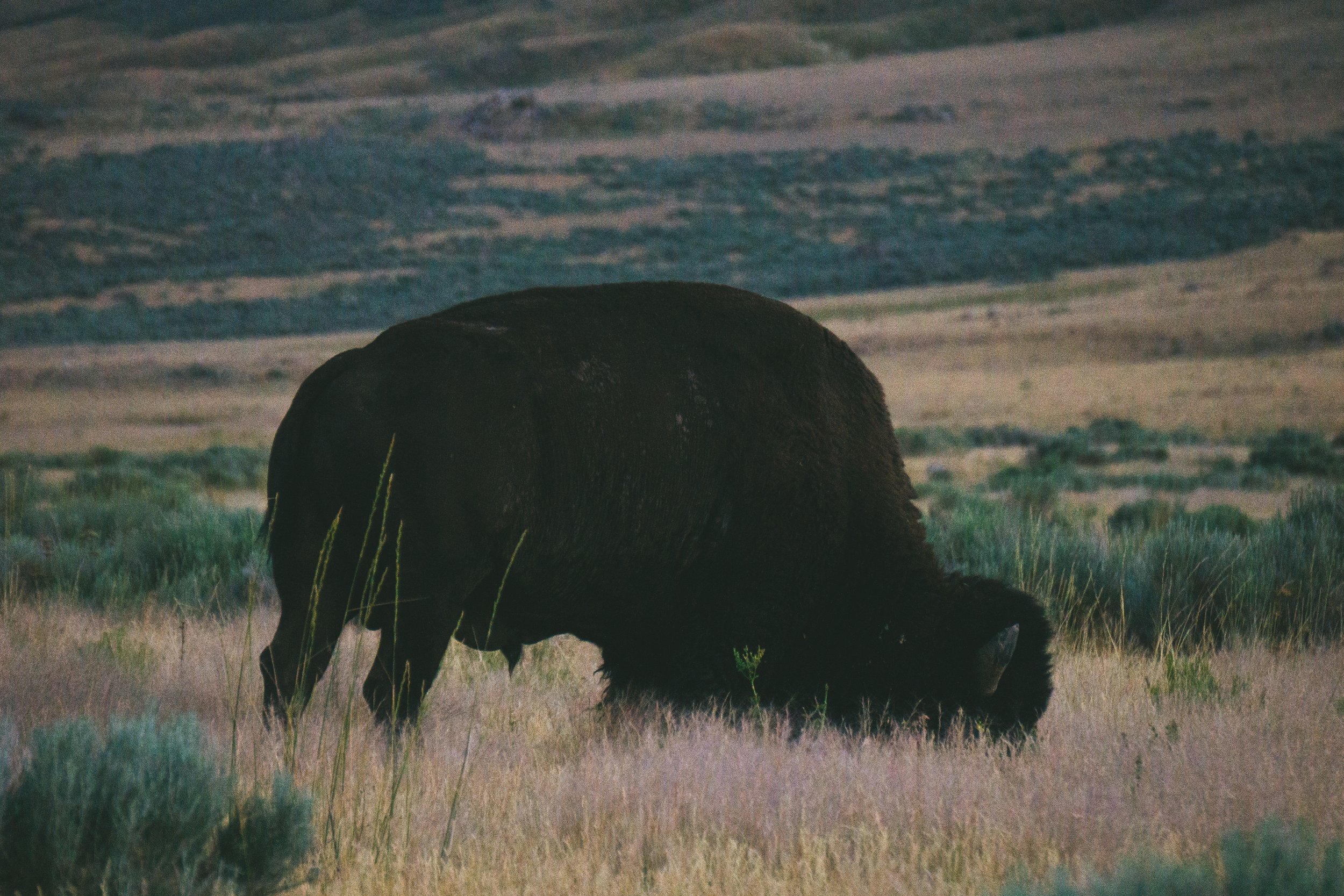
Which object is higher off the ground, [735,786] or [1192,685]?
[735,786]

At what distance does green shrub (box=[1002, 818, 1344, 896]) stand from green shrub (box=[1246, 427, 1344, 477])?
1815 centimetres

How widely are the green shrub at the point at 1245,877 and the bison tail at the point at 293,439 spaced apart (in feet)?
9.17

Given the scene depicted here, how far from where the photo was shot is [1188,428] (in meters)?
26.6

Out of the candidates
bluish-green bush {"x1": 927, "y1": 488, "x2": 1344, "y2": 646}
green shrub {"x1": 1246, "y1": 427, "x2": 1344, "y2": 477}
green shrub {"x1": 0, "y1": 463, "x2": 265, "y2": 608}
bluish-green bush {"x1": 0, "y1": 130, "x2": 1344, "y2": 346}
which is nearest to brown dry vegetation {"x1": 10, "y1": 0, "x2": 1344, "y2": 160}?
bluish-green bush {"x1": 0, "y1": 130, "x2": 1344, "y2": 346}

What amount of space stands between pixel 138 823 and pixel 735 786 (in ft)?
5.81

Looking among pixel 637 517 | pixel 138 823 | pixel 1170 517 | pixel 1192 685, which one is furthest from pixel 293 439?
pixel 1170 517

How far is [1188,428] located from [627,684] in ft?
76.4

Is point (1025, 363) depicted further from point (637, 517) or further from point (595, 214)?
point (595, 214)

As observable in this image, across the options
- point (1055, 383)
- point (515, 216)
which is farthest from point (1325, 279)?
point (515, 216)

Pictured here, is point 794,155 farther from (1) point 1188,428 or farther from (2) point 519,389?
(2) point 519,389

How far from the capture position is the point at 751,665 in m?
5.02

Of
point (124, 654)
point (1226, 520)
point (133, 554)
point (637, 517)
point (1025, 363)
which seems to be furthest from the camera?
point (1025, 363)

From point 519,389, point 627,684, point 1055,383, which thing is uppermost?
point 519,389

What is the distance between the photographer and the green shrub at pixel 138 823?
328cm
